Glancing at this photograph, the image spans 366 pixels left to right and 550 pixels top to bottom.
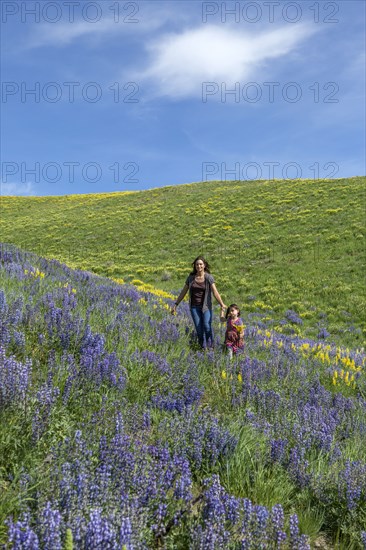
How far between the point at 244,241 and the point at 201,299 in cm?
1934

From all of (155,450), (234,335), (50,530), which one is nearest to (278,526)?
(155,450)

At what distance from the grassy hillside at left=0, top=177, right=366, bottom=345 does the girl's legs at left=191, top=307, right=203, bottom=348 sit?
794 centimetres

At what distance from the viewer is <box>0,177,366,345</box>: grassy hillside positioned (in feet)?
56.2

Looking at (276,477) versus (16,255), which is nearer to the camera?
(276,477)

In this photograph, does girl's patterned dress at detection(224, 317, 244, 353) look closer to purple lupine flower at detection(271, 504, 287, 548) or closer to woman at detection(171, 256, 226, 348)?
woman at detection(171, 256, 226, 348)

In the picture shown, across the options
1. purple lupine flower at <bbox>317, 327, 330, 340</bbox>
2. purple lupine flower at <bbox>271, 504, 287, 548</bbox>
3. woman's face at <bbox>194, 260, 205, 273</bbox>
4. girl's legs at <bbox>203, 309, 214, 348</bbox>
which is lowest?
purple lupine flower at <bbox>317, 327, 330, 340</bbox>

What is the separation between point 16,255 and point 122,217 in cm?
2931

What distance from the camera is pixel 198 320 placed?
7.08 meters

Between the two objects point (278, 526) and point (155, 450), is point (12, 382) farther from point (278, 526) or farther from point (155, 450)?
point (278, 526)

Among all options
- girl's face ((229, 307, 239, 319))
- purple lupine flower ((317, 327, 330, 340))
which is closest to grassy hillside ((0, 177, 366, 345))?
purple lupine flower ((317, 327, 330, 340))

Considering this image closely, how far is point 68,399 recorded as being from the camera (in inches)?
130

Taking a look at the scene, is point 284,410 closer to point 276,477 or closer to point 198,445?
point 276,477

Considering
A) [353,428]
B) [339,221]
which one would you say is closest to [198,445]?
[353,428]

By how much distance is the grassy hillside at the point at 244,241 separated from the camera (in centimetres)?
1714
